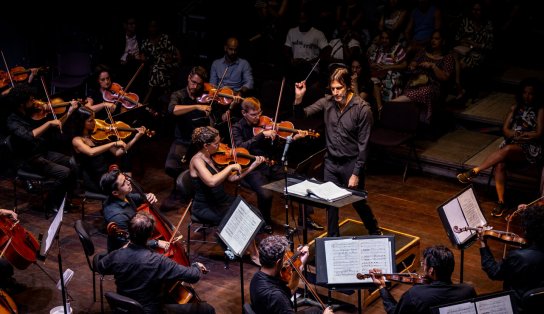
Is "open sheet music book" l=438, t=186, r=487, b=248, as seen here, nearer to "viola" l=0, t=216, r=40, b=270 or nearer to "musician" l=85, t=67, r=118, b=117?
"viola" l=0, t=216, r=40, b=270

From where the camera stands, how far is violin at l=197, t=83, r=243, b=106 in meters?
8.79

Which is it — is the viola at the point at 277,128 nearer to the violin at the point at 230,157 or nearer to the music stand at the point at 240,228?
the violin at the point at 230,157

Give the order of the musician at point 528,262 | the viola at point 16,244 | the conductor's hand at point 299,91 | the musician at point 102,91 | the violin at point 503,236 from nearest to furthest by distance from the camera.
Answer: the musician at point 528,262, the violin at point 503,236, the viola at point 16,244, the conductor's hand at point 299,91, the musician at point 102,91

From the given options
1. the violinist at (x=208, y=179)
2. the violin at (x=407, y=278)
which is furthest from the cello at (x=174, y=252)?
the violin at (x=407, y=278)

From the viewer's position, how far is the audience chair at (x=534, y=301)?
4.88m

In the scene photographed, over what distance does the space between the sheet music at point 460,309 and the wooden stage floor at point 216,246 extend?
1760 millimetres

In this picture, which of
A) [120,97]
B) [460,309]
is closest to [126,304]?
[460,309]

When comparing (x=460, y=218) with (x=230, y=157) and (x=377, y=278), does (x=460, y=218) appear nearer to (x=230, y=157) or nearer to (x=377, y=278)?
(x=377, y=278)

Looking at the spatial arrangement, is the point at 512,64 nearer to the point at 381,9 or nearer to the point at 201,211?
the point at 381,9

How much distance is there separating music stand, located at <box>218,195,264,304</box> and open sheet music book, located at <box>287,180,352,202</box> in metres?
0.52

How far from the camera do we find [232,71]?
9477mm

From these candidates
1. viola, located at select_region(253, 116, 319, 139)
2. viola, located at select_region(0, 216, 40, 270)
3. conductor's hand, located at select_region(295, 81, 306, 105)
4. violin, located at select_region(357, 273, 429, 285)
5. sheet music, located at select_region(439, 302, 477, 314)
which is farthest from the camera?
viola, located at select_region(253, 116, 319, 139)

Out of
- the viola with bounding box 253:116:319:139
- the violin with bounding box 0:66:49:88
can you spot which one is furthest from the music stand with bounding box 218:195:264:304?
the violin with bounding box 0:66:49:88

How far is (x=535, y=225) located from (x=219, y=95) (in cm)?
459
